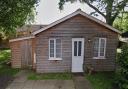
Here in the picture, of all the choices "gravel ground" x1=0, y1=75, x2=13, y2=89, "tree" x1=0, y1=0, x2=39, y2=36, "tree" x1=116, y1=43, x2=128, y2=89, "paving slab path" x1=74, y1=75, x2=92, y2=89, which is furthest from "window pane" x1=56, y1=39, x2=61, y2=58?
"tree" x1=116, y1=43, x2=128, y2=89

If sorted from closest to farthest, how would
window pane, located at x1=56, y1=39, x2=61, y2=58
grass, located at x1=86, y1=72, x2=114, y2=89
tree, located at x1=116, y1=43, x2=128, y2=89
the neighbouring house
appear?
tree, located at x1=116, y1=43, x2=128, y2=89
grass, located at x1=86, y1=72, x2=114, y2=89
the neighbouring house
window pane, located at x1=56, y1=39, x2=61, y2=58

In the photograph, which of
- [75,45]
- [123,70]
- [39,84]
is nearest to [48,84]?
[39,84]

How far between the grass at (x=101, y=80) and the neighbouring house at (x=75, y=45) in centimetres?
125

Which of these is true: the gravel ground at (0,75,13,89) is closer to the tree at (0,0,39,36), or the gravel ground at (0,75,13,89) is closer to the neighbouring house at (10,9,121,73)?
the neighbouring house at (10,9,121,73)

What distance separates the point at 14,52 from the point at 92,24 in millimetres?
7522

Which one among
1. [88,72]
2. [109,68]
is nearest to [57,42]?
[88,72]

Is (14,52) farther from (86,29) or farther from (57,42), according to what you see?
(86,29)

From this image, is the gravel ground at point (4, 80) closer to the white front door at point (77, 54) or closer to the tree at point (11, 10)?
the tree at point (11, 10)

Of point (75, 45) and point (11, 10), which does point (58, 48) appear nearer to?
point (75, 45)

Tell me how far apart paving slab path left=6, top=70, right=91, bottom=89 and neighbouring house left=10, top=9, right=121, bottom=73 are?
7.22 feet

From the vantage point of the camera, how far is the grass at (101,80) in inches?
584

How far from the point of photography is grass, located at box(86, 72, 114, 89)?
48.7 feet

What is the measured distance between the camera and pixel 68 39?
18344mm

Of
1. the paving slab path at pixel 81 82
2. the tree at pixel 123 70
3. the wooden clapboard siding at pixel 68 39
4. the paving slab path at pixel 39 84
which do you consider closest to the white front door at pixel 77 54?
the wooden clapboard siding at pixel 68 39
